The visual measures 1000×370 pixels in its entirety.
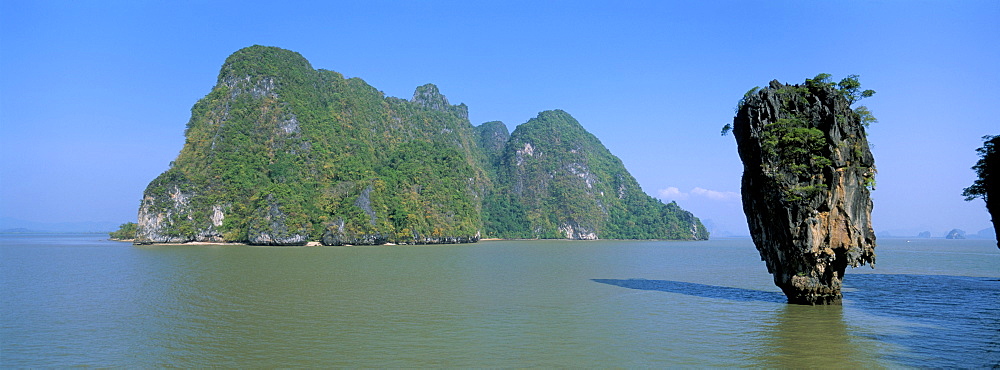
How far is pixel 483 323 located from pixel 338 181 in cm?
9379

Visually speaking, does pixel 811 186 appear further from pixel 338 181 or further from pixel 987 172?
pixel 338 181

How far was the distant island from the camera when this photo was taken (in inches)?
3760

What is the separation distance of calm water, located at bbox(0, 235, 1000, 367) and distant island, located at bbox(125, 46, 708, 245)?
208 ft

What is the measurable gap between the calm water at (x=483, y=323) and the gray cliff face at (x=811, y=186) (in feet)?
5.63

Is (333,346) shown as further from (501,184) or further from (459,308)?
(501,184)

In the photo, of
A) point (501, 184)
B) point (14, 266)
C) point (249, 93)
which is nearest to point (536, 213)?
point (501, 184)

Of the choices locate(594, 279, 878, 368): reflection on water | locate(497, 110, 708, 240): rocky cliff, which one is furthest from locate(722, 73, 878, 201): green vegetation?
locate(497, 110, 708, 240): rocky cliff

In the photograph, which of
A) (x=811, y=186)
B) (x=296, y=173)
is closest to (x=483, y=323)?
(x=811, y=186)

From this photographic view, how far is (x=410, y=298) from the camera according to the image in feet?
84.7

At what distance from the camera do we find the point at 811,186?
71.6 feet

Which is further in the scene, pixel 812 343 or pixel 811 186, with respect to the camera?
pixel 811 186

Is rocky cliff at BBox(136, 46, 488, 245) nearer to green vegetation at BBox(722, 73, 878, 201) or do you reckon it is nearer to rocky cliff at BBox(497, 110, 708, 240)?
rocky cliff at BBox(497, 110, 708, 240)

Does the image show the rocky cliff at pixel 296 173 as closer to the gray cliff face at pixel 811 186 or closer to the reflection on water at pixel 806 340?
the gray cliff face at pixel 811 186

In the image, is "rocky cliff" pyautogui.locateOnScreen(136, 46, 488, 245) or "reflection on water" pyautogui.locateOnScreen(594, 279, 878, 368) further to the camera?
"rocky cliff" pyautogui.locateOnScreen(136, 46, 488, 245)
